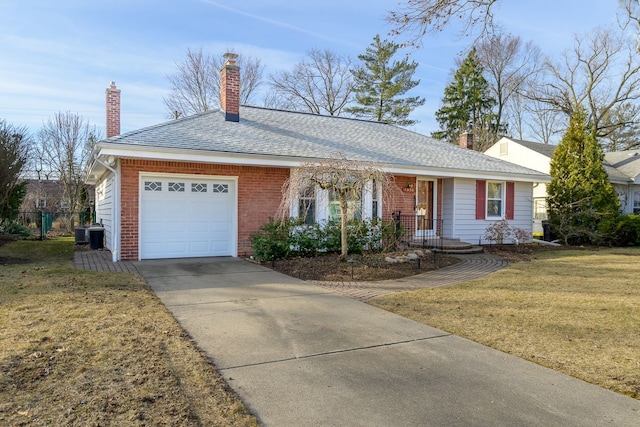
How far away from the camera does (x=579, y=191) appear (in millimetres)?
15766

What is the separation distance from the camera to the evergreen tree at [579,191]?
51.1 feet

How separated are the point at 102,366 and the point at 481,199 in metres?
13.3

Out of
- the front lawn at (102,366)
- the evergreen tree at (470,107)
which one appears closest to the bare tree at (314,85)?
the evergreen tree at (470,107)

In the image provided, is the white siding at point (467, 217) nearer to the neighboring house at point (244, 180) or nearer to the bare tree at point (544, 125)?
the neighboring house at point (244, 180)

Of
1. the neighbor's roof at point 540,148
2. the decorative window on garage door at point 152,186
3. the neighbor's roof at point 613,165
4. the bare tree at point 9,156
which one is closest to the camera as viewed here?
the decorative window on garage door at point 152,186

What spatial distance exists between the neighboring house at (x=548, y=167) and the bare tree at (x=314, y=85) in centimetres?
1201

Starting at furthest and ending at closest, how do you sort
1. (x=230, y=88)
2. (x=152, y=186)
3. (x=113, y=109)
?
(x=113, y=109)
(x=230, y=88)
(x=152, y=186)

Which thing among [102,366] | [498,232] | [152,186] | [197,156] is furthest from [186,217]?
[498,232]

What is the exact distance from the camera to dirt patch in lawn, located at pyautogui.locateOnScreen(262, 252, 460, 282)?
324 inches

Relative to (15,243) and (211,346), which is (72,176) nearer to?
(15,243)

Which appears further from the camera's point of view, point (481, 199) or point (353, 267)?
point (481, 199)

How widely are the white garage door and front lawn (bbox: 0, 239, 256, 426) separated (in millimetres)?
4020

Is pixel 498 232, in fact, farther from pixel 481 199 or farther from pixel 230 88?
pixel 230 88

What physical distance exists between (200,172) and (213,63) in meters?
21.3
